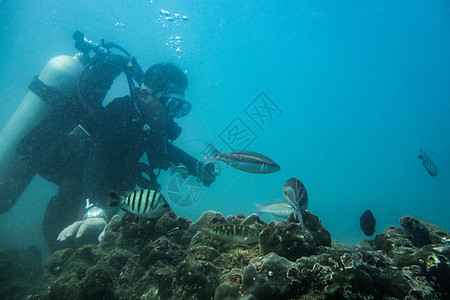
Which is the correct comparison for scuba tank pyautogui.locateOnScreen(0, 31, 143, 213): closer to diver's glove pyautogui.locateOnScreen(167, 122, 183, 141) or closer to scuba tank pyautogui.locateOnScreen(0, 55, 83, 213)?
scuba tank pyautogui.locateOnScreen(0, 55, 83, 213)

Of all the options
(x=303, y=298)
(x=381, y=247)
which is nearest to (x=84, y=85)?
(x=303, y=298)

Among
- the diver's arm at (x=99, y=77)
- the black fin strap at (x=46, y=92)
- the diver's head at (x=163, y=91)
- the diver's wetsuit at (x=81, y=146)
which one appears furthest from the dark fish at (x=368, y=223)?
the black fin strap at (x=46, y=92)

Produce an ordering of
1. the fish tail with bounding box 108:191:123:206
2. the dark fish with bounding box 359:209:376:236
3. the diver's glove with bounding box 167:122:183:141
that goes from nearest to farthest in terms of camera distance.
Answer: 1. the fish tail with bounding box 108:191:123:206
2. the dark fish with bounding box 359:209:376:236
3. the diver's glove with bounding box 167:122:183:141

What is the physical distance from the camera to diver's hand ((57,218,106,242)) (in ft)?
15.2

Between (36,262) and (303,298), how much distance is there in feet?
36.7

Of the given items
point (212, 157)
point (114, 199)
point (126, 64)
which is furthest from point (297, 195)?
point (126, 64)

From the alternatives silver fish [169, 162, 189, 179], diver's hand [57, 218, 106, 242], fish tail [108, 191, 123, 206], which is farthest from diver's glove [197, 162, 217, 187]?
fish tail [108, 191, 123, 206]

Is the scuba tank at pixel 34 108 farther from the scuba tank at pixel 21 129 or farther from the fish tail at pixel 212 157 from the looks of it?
the fish tail at pixel 212 157

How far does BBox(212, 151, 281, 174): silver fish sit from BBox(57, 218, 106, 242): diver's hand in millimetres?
4155

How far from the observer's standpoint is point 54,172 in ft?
23.4

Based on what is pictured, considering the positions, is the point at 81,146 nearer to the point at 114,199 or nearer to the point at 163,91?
A: the point at 163,91

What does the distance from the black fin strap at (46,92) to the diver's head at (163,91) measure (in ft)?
8.69

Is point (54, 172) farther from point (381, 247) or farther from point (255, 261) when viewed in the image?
point (381, 247)

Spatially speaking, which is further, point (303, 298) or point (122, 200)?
point (122, 200)
